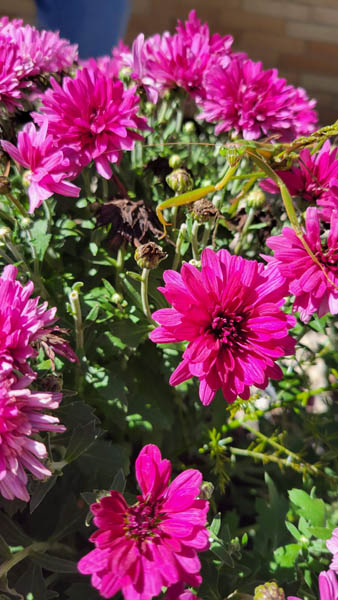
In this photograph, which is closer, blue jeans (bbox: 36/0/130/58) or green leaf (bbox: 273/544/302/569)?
green leaf (bbox: 273/544/302/569)

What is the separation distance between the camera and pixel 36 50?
726 millimetres

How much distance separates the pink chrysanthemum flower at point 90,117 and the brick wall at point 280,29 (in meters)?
2.03

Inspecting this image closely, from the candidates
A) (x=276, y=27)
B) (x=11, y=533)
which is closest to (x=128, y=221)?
(x=11, y=533)

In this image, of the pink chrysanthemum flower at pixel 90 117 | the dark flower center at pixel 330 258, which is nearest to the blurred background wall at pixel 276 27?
the pink chrysanthemum flower at pixel 90 117

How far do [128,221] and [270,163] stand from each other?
17 cm

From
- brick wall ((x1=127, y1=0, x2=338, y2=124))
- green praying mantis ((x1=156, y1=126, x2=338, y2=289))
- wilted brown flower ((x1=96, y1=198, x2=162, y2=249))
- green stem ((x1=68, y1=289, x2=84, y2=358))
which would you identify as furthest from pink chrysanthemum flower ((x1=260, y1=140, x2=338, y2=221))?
brick wall ((x1=127, y1=0, x2=338, y2=124))

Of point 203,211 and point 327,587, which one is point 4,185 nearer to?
point 203,211

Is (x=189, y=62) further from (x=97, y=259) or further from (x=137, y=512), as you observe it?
(x=137, y=512)

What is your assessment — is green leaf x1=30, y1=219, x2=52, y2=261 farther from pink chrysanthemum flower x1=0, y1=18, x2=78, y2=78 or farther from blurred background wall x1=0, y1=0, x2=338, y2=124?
blurred background wall x1=0, y1=0, x2=338, y2=124

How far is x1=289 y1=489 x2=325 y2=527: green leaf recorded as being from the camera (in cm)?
65

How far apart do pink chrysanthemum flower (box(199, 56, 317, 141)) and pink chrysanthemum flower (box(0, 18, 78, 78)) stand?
0.70 ft

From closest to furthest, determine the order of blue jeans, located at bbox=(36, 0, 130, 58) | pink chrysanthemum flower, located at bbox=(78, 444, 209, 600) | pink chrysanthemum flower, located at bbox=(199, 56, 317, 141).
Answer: pink chrysanthemum flower, located at bbox=(78, 444, 209, 600) < pink chrysanthemum flower, located at bbox=(199, 56, 317, 141) < blue jeans, located at bbox=(36, 0, 130, 58)

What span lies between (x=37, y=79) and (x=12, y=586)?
0.63 m

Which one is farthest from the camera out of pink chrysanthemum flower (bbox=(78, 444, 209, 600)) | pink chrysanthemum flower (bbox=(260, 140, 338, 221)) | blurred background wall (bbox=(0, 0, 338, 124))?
blurred background wall (bbox=(0, 0, 338, 124))
